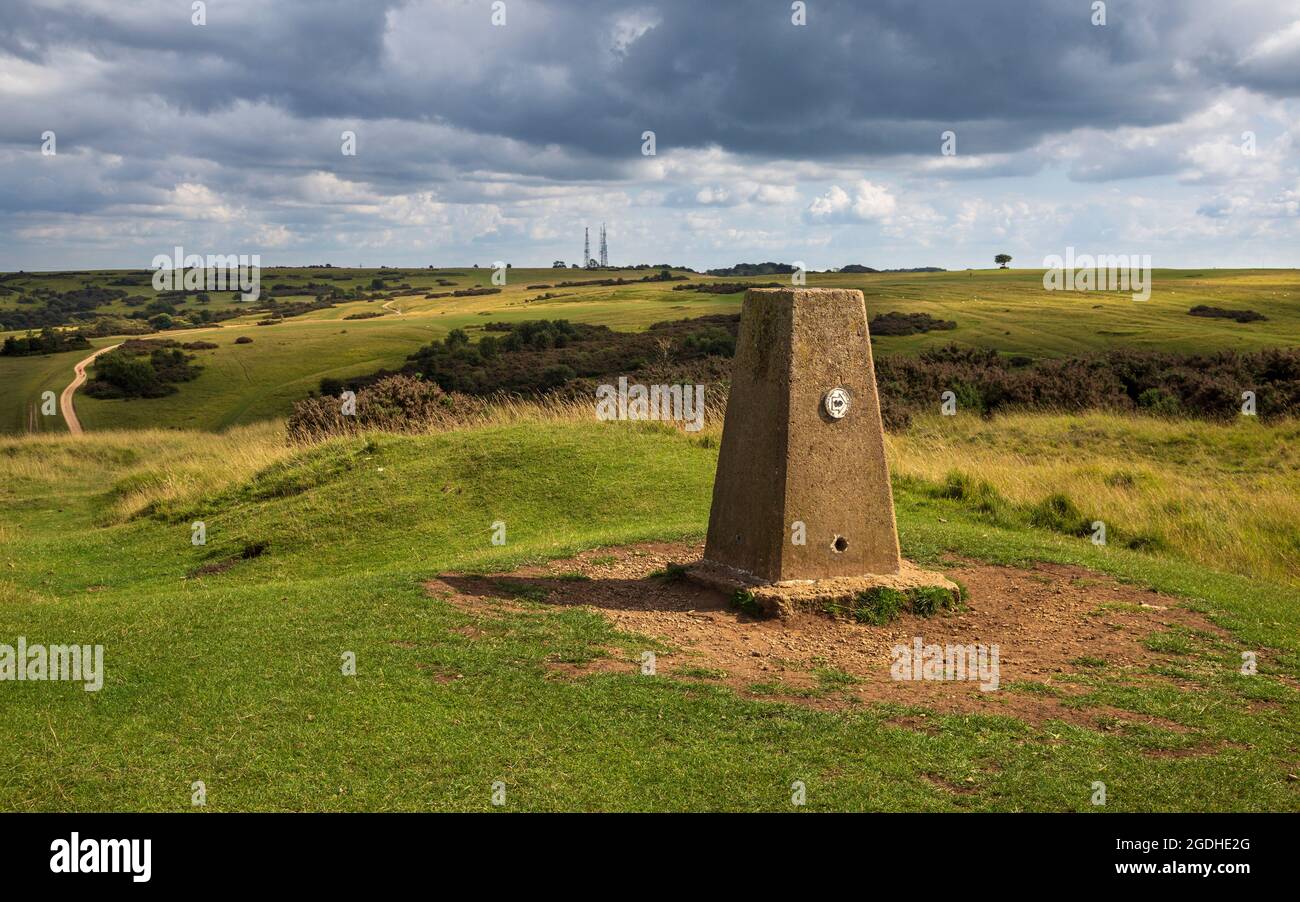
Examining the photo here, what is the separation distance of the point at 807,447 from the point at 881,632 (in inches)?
72.2

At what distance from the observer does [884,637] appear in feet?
32.2

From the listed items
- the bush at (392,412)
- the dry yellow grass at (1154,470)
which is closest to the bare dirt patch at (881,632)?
the dry yellow grass at (1154,470)

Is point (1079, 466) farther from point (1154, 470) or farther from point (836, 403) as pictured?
point (836, 403)

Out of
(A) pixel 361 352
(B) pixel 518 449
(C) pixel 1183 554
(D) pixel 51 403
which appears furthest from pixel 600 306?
(C) pixel 1183 554

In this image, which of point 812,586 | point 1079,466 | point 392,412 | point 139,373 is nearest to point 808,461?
point 812,586

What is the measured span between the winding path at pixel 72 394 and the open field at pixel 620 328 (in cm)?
44

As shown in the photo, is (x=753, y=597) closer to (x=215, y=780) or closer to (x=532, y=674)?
(x=532, y=674)

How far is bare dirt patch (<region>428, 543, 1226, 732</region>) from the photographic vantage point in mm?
8133

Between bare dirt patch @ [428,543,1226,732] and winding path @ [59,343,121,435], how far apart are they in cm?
3545

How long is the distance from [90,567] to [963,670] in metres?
12.5

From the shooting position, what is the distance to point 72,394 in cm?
5131

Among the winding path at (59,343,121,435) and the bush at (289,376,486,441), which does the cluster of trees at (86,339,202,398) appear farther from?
the bush at (289,376,486,441)

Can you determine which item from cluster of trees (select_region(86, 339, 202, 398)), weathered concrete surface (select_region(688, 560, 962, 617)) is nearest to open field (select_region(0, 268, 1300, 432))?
cluster of trees (select_region(86, 339, 202, 398))

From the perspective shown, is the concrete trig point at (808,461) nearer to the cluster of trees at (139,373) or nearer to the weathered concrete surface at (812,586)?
the weathered concrete surface at (812,586)
